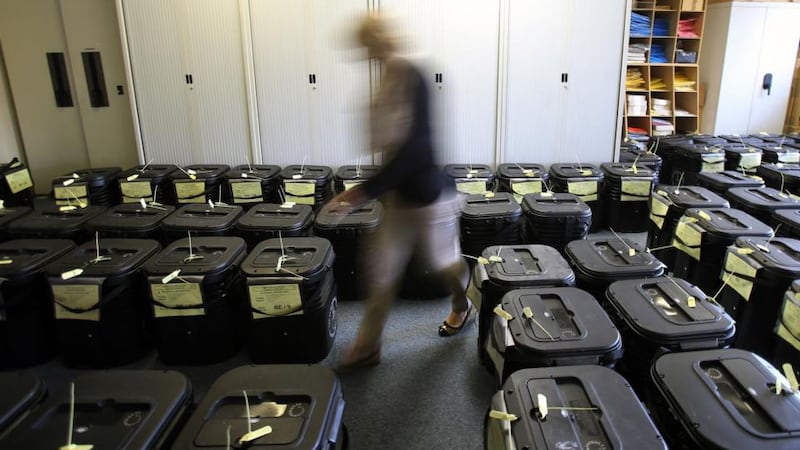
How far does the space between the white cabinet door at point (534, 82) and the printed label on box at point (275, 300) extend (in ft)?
7.78

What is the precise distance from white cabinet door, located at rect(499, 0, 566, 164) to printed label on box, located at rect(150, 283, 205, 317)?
258 cm

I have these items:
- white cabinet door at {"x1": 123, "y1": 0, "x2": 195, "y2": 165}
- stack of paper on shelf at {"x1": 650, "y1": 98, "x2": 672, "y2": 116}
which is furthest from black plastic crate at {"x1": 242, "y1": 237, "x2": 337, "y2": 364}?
stack of paper on shelf at {"x1": 650, "y1": 98, "x2": 672, "y2": 116}

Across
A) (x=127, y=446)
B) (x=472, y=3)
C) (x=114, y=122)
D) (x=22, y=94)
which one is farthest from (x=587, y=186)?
(x=22, y=94)

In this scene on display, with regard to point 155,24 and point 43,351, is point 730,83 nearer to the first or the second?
point 155,24

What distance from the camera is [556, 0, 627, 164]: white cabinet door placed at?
12.1 ft

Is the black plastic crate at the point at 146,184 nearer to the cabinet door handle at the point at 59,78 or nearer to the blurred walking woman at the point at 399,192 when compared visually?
the cabinet door handle at the point at 59,78

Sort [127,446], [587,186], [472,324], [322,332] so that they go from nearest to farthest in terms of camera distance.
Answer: [127,446] < [322,332] < [472,324] < [587,186]

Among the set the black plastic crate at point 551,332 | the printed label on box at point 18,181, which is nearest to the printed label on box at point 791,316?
the black plastic crate at point 551,332

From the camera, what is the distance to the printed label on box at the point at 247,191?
11.0 feet

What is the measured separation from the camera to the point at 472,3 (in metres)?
3.66

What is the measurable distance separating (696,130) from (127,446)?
6.23 m

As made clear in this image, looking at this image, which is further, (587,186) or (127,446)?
(587,186)

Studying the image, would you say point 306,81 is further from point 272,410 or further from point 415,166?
point 272,410

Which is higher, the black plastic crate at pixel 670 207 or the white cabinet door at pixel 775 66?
the white cabinet door at pixel 775 66
